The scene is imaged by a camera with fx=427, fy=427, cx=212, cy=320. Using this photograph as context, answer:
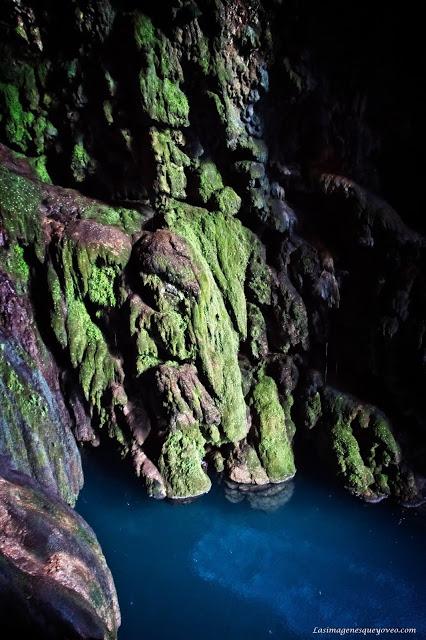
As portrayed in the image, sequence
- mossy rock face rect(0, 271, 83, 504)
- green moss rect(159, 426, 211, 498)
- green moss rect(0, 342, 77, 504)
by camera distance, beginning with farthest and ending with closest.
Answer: green moss rect(159, 426, 211, 498)
mossy rock face rect(0, 271, 83, 504)
green moss rect(0, 342, 77, 504)

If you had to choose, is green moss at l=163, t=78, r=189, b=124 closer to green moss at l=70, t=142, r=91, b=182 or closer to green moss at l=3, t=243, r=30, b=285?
green moss at l=70, t=142, r=91, b=182

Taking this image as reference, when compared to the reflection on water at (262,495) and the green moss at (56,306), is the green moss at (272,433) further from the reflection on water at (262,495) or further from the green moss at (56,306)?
the green moss at (56,306)

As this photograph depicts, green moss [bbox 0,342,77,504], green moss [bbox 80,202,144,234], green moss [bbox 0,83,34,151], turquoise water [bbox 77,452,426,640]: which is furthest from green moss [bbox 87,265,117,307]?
turquoise water [bbox 77,452,426,640]

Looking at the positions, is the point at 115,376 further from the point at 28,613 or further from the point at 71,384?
the point at 28,613

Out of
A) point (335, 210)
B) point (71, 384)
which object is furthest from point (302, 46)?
point (71, 384)

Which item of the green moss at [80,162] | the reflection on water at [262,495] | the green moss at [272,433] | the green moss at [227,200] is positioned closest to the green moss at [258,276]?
the green moss at [227,200]

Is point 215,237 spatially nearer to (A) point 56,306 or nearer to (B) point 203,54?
(B) point 203,54

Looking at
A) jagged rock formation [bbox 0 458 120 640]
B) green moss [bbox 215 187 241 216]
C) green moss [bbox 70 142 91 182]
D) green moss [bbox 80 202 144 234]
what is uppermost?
green moss [bbox 70 142 91 182]

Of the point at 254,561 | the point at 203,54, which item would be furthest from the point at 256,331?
the point at 203,54
